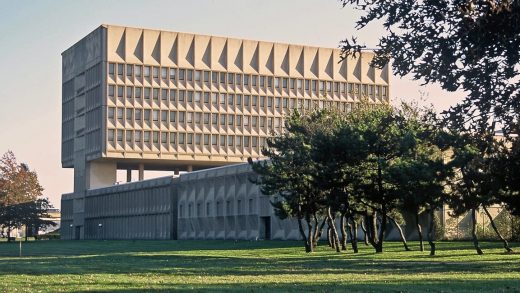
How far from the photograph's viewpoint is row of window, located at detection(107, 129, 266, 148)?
13900 centimetres

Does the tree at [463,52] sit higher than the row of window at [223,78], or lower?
lower

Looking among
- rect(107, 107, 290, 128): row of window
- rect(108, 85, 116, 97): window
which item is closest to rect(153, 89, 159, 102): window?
rect(107, 107, 290, 128): row of window

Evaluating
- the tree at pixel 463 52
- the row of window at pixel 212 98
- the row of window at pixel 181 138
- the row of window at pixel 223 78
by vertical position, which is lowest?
the tree at pixel 463 52

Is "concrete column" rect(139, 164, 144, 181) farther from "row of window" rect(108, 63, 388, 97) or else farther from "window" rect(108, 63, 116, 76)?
"window" rect(108, 63, 116, 76)

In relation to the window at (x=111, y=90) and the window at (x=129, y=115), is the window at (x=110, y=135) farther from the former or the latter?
the window at (x=111, y=90)

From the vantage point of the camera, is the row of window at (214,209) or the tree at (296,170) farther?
the row of window at (214,209)

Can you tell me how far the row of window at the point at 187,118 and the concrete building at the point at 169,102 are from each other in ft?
0.49

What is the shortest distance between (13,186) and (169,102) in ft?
84.7

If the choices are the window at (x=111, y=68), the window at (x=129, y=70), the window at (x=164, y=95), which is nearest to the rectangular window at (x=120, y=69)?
the window at (x=111, y=68)

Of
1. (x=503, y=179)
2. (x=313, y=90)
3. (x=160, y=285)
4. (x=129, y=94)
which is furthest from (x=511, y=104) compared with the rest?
(x=313, y=90)

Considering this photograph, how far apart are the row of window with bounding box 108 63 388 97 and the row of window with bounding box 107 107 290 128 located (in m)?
4.94

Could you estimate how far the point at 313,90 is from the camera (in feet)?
500

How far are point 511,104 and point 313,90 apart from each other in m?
133

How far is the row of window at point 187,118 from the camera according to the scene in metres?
139
